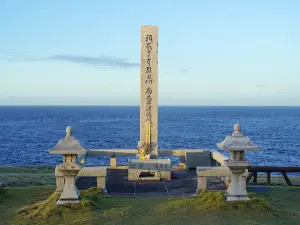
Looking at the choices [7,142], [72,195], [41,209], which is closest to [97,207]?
[72,195]

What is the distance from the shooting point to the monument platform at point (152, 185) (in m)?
13.2

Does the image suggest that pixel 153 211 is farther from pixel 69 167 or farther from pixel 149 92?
pixel 149 92

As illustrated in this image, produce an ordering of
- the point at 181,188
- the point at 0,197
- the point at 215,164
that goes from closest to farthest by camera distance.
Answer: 1. the point at 0,197
2. the point at 181,188
3. the point at 215,164

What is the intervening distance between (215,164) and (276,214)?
7543 mm

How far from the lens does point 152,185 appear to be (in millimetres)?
14289

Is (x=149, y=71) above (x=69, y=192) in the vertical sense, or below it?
above

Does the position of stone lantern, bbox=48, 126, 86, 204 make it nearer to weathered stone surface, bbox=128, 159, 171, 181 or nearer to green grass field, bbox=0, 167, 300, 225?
green grass field, bbox=0, 167, 300, 225

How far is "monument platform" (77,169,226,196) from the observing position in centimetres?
1320

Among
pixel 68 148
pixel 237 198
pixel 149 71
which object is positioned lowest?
pixel 237 198

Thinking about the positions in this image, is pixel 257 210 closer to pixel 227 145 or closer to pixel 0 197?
pixel 227 145

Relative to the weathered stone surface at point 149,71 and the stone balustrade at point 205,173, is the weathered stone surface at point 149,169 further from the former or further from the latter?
the weathered stone surface at point 149,71

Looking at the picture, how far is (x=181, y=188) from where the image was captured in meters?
13.8

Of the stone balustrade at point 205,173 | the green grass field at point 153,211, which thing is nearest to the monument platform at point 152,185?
the stone balustrade at point 205,173

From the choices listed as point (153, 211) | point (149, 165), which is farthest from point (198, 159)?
point (153, 211)
